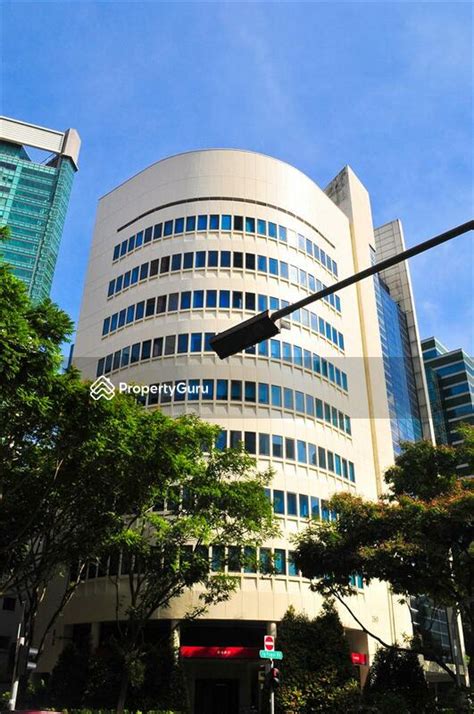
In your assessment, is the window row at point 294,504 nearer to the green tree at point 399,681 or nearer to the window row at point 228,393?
the window row at point 228,393

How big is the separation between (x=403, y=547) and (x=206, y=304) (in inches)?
745

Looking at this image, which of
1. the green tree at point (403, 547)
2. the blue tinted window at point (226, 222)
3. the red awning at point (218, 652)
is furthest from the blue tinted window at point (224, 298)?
the red awning at point (218, 652)

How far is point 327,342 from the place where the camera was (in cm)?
3791

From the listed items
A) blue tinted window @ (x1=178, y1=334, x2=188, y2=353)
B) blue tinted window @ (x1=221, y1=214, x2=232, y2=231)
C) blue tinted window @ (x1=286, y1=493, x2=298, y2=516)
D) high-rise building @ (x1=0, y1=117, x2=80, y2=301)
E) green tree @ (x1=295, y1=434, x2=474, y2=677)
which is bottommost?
green tree @ (x1=295, y1=434, x2=474, y2=677)

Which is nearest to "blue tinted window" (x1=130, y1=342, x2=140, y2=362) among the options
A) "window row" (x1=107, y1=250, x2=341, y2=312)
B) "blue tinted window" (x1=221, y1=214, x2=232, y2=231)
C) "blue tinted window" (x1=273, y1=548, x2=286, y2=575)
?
"window row" (x1=107, y1=250, x2=341, y2=312)

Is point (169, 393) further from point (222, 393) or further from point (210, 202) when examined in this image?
point (210, 202)

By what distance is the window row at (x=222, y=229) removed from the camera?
3766 centimetres

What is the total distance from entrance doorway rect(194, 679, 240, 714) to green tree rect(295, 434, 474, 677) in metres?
12.3

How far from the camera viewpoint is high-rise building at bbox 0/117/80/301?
88.8 m

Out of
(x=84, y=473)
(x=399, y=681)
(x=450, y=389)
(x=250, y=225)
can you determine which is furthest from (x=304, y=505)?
(x=450, y=389)

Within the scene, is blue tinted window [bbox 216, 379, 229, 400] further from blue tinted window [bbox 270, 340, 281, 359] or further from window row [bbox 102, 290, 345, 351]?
window row [bbox 102, 290, 345, 351]

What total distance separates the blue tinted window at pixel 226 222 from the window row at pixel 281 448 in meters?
13.6

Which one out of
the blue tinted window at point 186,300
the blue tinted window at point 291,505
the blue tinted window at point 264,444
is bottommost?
the blue tinted window at point 291,505

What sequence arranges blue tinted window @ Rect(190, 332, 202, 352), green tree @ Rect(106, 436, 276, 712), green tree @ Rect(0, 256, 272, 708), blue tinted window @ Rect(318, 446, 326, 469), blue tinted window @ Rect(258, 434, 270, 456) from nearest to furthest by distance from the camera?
green tree @ Rect(0, 256, 272, 708)
green tree @ Rect(106, 436, 276, 712)
blue tinted window @ Rect(258, 434, 270, 456)
blue tinted window @ Rect(190, 332, 202, 352)
blue tinted window @ Rect(318, 446, 326, 469)
